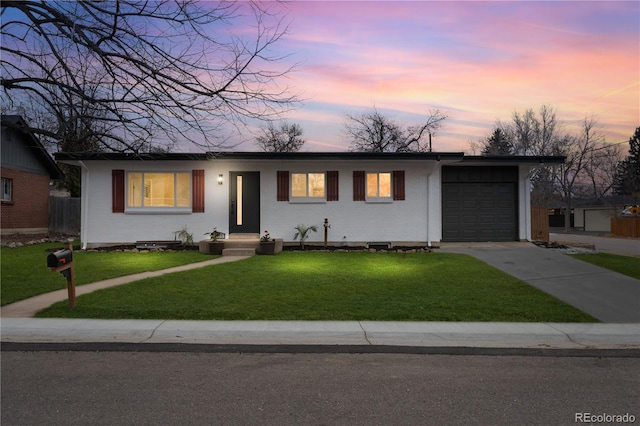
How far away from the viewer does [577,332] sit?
23.0ft

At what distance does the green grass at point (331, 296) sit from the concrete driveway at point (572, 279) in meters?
0.51

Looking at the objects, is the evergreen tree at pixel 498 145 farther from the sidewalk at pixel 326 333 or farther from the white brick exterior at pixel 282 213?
the sidewalk at pixel 326 333

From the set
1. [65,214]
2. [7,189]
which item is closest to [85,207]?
[7,189]

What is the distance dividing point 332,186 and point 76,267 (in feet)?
30.6


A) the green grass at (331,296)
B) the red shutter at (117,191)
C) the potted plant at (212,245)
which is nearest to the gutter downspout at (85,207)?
the red shutter at (117,191)

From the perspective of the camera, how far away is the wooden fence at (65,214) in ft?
91.5

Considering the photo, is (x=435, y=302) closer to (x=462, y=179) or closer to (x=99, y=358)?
(x=99, y=358)

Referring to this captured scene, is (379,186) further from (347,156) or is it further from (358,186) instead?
(347,156)

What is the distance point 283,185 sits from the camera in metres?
17.7

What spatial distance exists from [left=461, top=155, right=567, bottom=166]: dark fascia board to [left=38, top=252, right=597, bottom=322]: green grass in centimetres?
586

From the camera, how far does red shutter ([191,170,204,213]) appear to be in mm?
17594

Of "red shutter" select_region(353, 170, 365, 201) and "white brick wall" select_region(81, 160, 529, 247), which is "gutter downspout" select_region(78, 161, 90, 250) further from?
"red shutter" select_region(353, 170, 365, 201)

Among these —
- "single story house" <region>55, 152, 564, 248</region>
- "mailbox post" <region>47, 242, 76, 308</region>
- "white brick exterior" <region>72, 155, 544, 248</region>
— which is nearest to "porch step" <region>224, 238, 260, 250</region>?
"single story house" <region>55, 152, 564, 248</region>

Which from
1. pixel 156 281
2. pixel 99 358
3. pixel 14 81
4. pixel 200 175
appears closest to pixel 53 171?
pixel 200 175
